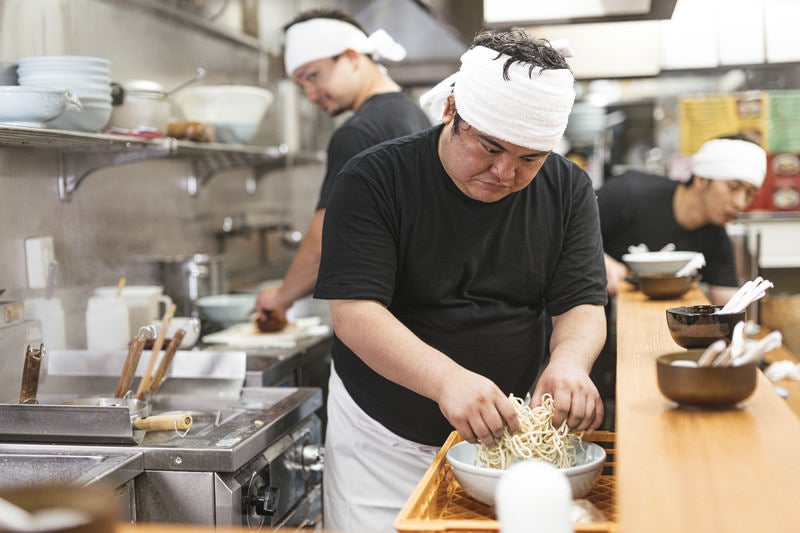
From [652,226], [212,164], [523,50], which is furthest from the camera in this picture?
[212,164]

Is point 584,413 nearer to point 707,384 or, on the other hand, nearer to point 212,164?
point 707,384

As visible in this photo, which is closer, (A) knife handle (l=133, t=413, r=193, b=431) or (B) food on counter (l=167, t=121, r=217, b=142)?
(A) knife handle (l=133, t=413, r=193, b=431)

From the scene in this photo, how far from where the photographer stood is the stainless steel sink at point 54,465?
1.96 m

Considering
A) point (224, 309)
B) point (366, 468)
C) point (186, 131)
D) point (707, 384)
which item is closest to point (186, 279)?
point (224, 309)

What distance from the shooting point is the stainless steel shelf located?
2.29 meters

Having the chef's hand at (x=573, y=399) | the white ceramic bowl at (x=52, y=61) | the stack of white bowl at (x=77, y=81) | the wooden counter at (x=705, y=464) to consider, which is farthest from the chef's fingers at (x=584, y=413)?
the white ceramic bowl at (x=52, y=61)

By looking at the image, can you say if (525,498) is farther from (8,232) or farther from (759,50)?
(759,50)

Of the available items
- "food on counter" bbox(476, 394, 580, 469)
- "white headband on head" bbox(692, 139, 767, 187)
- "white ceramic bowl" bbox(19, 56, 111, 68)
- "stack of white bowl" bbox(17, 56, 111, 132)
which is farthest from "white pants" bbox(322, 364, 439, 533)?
"white headband on head" bbox(692, 139, 767, 187)

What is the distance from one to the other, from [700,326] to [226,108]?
7.60ft

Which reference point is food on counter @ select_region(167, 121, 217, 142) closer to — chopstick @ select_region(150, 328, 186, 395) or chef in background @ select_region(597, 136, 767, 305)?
chopstick @ select_region(150, 328, 186, 395)

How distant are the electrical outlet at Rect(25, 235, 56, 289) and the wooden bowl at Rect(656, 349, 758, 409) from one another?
6.52ft

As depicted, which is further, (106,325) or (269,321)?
(269,321)

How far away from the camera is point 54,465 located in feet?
6.54

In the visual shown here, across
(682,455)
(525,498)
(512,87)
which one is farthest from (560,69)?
(525,498)
